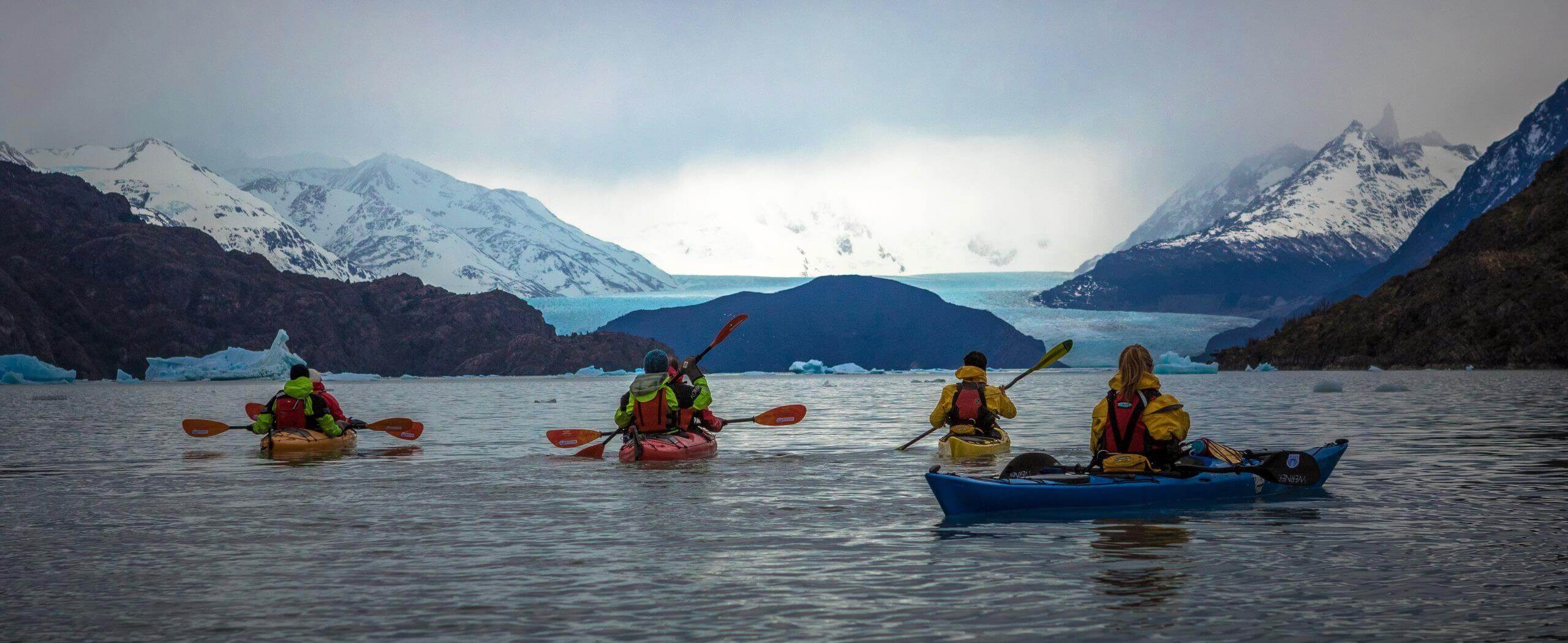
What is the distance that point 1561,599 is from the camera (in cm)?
758

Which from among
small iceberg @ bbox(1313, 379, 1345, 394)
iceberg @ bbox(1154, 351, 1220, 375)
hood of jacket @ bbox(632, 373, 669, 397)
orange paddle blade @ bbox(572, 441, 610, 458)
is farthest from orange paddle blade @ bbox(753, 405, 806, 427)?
iceberg @ bbox(1154, 351, 1220, 375)

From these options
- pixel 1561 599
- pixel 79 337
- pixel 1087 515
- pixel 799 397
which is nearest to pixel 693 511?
pixel 1087 515

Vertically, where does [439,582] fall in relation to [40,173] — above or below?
below

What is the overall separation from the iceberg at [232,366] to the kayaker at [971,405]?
92.1 meters

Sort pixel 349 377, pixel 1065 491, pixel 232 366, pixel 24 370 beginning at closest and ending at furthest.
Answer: pixel 1065 491 < pixel 24 370 < pixel 232 366 < pixel 349 377

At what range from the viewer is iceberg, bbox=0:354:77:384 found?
94.9 meters

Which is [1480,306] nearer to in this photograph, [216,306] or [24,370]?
[24,370]

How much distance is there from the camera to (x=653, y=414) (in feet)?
60.1

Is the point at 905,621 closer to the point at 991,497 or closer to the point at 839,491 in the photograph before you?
the point at 991,497

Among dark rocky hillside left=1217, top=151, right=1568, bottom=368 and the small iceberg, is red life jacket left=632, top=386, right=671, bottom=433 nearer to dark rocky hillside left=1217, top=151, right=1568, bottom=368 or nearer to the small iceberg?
the small iceberg

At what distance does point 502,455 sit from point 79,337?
494 ft

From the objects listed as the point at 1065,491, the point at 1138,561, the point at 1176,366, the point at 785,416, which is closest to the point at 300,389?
the point at 785,416

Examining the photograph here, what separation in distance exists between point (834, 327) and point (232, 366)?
292 feet

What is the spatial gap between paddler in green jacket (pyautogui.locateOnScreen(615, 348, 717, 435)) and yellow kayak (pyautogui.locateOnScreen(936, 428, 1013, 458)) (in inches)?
143
